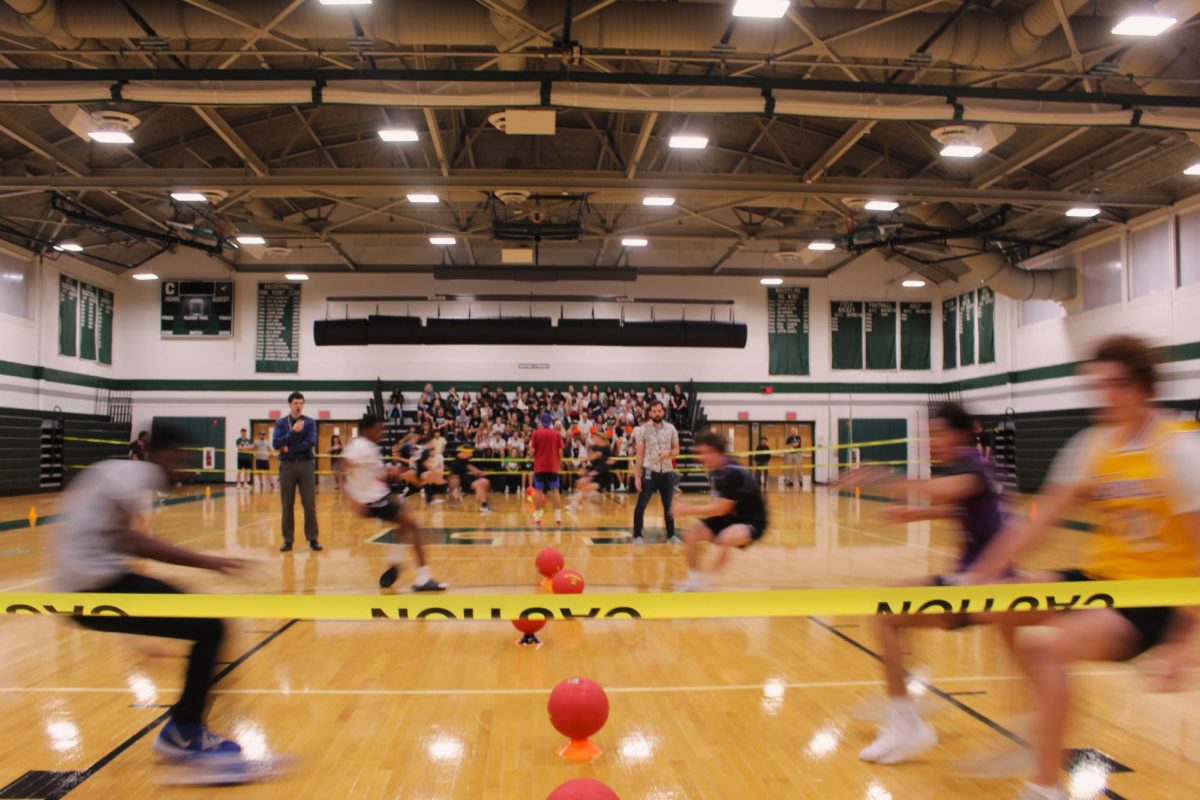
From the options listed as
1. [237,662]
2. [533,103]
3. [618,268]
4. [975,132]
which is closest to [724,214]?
[618,268]

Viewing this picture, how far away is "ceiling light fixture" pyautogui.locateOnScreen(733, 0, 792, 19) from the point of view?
962cm

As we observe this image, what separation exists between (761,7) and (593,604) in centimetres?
888

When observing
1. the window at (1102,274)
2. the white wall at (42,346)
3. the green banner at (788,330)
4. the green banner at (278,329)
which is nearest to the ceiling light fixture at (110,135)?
the white wall at (42,346)

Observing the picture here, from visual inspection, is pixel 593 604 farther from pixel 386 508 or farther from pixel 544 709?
pixel 386 508

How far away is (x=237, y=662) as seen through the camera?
5293mm

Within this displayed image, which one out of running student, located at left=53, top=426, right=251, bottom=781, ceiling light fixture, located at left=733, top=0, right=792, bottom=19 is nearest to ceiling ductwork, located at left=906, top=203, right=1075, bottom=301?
ceiling light fixture, located at left=733, top=0, right=792, bottom=19

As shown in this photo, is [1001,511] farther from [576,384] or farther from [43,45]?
[576,384]

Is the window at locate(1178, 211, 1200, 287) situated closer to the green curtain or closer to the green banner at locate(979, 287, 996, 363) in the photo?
the green banner at locate(979, 287, 996, 363)

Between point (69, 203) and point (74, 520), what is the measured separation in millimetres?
19970

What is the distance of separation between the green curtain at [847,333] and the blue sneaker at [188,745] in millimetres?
26477

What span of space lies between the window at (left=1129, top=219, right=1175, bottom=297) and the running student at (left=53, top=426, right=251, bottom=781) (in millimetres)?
20922

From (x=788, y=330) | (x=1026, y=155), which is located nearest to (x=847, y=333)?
(x=788, y=330)

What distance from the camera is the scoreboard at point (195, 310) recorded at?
26766 mm

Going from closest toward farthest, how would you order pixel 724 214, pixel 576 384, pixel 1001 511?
pixel 1001 511, pixel 724 214, pixel 576 384
